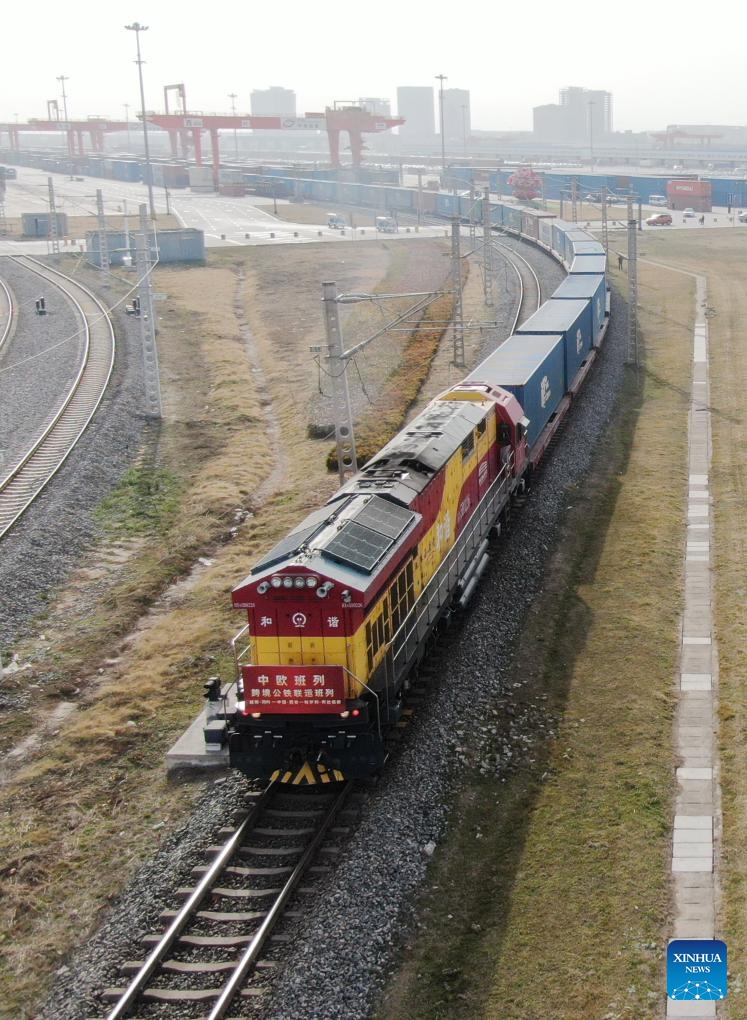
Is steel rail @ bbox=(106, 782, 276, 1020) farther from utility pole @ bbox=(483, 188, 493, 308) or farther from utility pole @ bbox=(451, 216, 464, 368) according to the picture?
utility pole @ bbox=(483, 188, 493, 308)

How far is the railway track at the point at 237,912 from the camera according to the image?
13914 millimetres

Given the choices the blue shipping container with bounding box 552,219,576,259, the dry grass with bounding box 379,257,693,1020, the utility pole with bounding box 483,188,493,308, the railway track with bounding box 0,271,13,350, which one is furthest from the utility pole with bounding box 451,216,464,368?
the blue shipping container with bounding box 552,219,576,259

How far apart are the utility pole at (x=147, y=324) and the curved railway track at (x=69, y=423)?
7.73 ft

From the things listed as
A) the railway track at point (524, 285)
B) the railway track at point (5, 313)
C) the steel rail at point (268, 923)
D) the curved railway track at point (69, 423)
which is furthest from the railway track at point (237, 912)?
the railway track at point (5, 313)

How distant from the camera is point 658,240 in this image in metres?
103

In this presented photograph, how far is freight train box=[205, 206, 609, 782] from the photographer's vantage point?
17.6m

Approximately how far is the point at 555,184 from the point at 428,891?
14325 centimetres

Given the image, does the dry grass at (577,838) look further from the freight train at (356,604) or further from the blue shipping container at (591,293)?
the blue shipping container at (591,293)

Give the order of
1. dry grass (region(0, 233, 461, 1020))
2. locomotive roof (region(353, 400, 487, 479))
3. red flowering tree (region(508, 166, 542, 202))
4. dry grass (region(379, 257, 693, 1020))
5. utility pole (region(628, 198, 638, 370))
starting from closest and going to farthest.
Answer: dry grass (region(379, 257, 693, 1020))
dry grass (region(0, 233, 461, 1020))
locomotive roof (region(353, 400, 487, 479))
utility pole (region(628, 198, 638, 370))
red flowering tree (region(508, 166, 542, 202))

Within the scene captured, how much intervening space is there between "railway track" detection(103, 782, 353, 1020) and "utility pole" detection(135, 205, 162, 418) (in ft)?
96.8

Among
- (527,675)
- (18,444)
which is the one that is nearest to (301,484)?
(18,444)

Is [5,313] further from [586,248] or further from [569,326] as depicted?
[569,326]

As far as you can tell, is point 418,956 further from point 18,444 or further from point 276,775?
point 18,444

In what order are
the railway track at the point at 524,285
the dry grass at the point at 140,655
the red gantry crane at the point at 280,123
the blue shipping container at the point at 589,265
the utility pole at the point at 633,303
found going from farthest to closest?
the red gantry crane at the point at 280,123 < the blue shipping container at the point at 589,265 < the railway track at the point at 524,285 < the utility pole at the point at 633,303 < the dry grass at the point at 140,655
